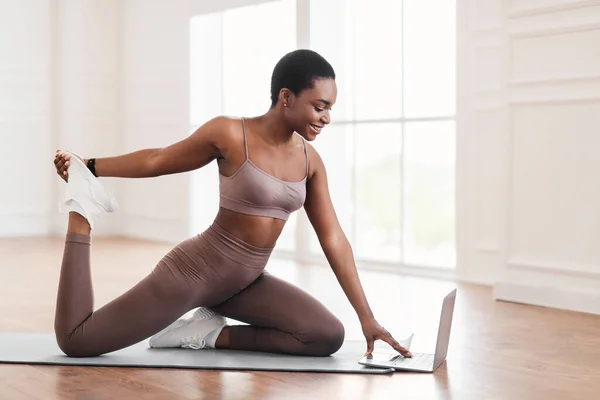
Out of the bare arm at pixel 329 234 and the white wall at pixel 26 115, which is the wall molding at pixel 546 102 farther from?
the white wall at pixel 26 115

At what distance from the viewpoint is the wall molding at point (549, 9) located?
4.13 m

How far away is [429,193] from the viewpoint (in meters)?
5.52

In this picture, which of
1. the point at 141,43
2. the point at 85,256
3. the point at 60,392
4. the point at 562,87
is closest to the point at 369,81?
the point at 562,87

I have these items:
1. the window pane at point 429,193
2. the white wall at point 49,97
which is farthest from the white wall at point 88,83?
the window pane at point 429,193

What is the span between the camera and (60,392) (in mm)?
2605

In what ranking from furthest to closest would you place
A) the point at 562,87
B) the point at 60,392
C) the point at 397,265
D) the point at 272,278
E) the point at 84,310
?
the point at 397,265 → the point at 562,87 → the point at 272,278 → the point at 84,310 → the point at 60,392

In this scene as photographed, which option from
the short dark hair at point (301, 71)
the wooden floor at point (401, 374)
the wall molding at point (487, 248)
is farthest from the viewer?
the wall molding at point (487, 248)

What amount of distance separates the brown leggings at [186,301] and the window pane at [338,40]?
309cm

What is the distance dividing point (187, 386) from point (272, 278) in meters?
0.56

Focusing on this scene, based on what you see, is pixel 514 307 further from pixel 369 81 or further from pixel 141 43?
pixel 141 43

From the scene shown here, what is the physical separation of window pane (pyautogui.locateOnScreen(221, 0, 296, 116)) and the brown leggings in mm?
3537

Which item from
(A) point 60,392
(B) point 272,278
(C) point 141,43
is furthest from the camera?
(C) point 141,43

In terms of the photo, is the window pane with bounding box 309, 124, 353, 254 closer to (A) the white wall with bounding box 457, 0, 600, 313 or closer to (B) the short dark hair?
(A) the white wall with bounding box 457, 0, 600, 313

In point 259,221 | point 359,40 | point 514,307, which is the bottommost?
point 514,307
